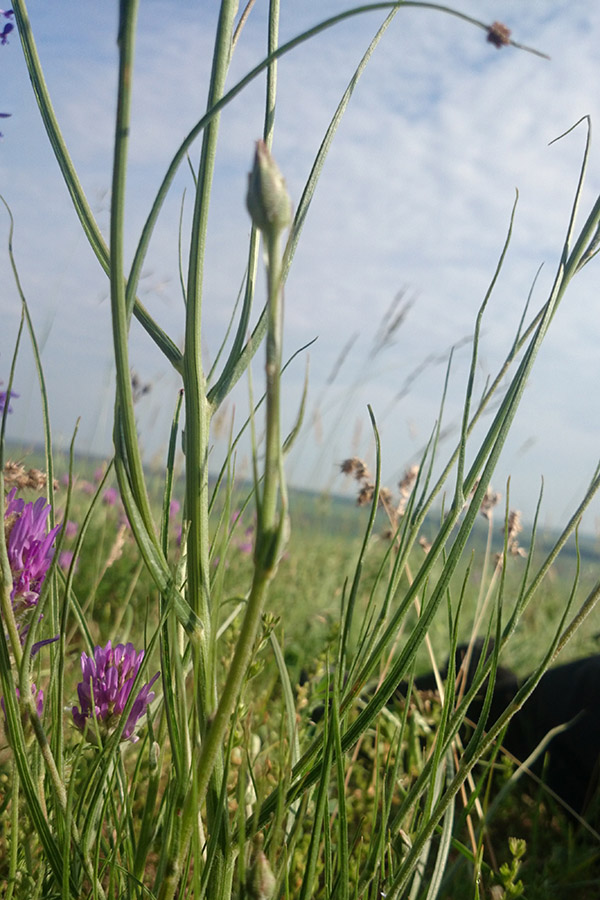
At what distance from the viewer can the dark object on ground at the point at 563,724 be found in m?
1.83

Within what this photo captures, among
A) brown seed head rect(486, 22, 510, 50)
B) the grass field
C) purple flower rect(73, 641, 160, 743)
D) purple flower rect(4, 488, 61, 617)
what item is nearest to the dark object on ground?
the grass field

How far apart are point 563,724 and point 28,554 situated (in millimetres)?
1541

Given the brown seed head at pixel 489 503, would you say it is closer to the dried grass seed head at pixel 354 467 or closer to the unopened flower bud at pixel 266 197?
the dried grass seed head at pixel 354 467

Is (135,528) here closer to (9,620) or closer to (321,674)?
(9,620)

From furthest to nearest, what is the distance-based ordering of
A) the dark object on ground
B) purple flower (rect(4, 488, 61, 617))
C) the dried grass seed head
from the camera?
the dark object on ground
the dried grass seed head
purple flower (rect(4, 488, 61, 617))

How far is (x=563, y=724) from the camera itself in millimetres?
1812

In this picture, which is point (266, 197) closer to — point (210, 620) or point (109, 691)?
point (210, 620)

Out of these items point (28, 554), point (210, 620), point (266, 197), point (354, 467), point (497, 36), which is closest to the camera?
point (266, 197)

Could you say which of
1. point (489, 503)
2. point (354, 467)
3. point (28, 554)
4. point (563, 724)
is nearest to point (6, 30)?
point (28, 554)

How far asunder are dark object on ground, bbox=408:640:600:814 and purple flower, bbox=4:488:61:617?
4.61ft

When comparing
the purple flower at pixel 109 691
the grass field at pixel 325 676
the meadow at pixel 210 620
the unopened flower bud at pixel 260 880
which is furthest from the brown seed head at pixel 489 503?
the unopened flower bud at pixel 260 880

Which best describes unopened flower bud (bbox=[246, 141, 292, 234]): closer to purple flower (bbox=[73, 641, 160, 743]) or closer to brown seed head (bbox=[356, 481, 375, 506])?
purple flower (bbox=[73, 641, 160, 743])

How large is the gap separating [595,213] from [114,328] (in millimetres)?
422

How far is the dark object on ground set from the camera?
1.83 meters
